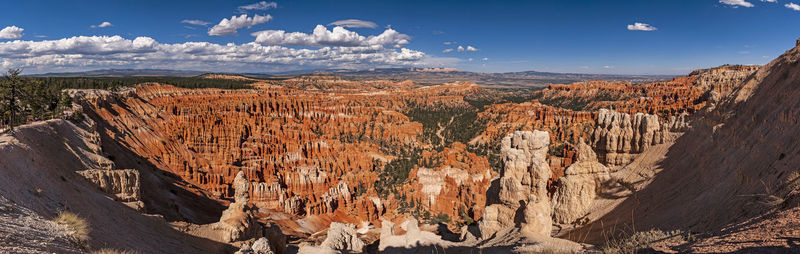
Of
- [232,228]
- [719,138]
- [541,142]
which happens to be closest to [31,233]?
[232,228]

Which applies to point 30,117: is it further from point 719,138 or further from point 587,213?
point 719,138

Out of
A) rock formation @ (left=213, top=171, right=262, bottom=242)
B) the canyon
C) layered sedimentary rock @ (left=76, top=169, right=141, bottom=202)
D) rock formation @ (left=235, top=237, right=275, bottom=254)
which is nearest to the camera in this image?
the canyon

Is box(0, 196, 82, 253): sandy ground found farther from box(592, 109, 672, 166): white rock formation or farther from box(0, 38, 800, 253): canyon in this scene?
box(592, 109, 672, 166): white rock formation

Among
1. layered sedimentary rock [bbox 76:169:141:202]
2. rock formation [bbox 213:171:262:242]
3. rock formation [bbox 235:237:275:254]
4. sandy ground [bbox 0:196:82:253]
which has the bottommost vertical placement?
rock formation [bbox 213:171:262:242]

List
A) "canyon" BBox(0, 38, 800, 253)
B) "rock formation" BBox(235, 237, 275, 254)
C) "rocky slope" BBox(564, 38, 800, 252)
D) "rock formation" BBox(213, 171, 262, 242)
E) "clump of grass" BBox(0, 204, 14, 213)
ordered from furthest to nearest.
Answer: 1. "rock formation" BBox(213, 171, 262, 242)
2. "rock formation" BBox(235, 237, 275, 254)
3. "canyon" BBox(0, 38, 800, 253)
4. "rocky slope" BBox(564, 38, 800, 252)
5. "clump of grass" BBox(0, 204, 14, 213)

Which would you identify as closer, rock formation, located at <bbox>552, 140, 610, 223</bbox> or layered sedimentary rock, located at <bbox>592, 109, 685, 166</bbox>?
rock formation, located at <bbox>552, 140, 610, 223</bbox>

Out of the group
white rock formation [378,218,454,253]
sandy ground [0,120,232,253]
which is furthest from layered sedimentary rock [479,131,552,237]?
sandy ground [0,120,232,253]

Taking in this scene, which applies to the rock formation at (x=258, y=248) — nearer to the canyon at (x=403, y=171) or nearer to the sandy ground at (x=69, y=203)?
the canyon at (x=403, y=171)
